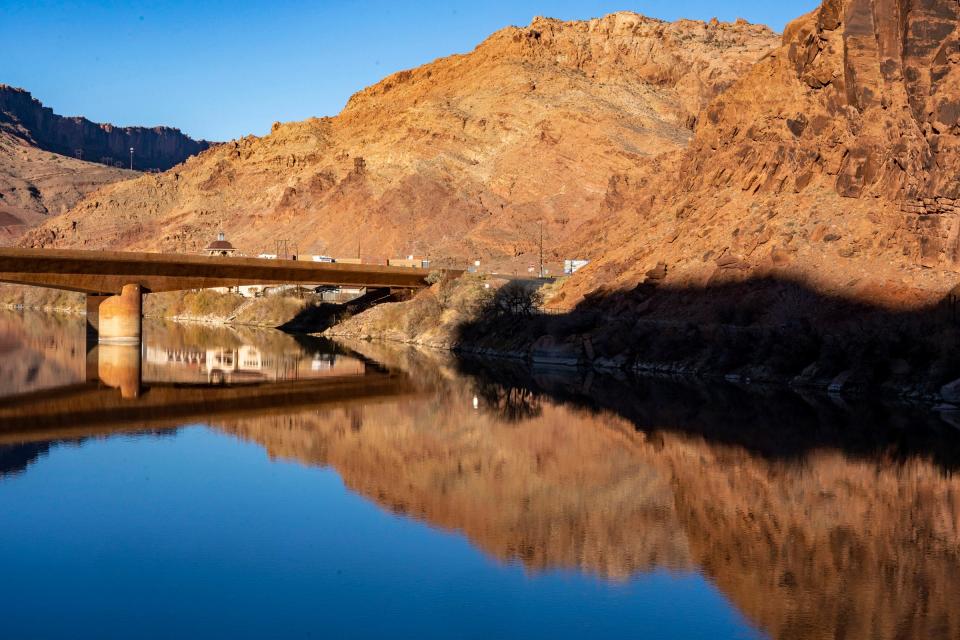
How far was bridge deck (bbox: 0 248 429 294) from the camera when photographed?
64312 millimetres

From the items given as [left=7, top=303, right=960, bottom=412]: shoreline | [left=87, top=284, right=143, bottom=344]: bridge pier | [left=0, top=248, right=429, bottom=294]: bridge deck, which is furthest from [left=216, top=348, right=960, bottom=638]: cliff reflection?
[left=87, top=284, right=143, bottom=344]: bridge pier

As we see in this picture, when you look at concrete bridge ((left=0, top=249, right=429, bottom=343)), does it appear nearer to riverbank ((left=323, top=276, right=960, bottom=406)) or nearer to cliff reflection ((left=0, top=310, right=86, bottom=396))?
cliff reflection ((left=0, top=310, right=86, bottom=396))

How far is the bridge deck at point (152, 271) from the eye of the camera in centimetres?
6431

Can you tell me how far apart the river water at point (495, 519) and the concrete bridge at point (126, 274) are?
2146 cm

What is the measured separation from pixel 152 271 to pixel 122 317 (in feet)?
10.3

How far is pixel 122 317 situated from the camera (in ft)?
225

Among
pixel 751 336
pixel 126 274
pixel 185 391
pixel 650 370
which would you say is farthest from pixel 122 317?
pixel 751 336

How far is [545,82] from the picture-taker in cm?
12444

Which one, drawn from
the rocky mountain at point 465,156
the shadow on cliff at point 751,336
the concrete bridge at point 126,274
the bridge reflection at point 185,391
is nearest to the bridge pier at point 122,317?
the concrete bridge at point 126,274

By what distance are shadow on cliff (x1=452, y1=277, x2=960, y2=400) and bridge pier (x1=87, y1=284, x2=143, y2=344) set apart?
19.9 m

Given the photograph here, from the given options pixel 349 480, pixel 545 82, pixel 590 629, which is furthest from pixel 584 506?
pixel 545 82

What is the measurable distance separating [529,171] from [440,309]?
37419 millimetres

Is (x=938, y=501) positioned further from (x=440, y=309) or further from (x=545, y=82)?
(x=545, y=82)

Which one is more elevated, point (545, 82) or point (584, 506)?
point (545, 82)
